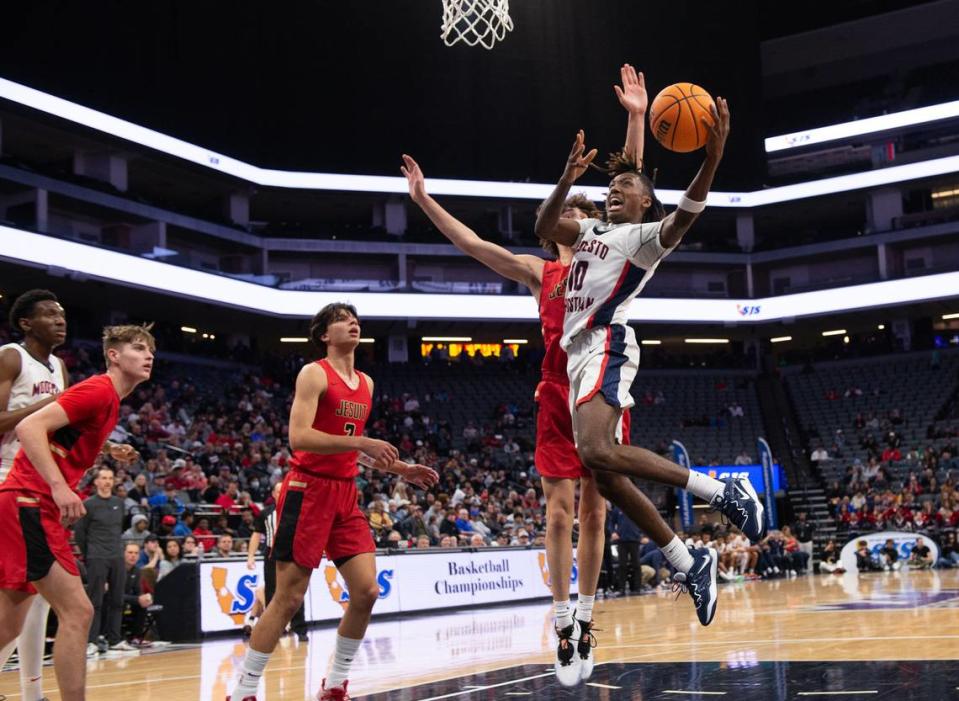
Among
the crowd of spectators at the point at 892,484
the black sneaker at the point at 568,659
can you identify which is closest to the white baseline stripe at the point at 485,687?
the black sneaker at the point at 568,659

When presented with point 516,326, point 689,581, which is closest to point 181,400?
point 516,326

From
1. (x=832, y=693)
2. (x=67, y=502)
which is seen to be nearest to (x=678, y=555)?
(x=832, y=693)

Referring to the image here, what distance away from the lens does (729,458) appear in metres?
35.7

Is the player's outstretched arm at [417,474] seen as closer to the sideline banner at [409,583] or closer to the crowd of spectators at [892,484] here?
the sideline banner at [409,583]

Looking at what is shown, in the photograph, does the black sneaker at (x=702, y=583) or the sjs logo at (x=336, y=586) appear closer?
the black sneaker at (x=702, y=583)

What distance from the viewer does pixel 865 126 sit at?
42312 millimetres

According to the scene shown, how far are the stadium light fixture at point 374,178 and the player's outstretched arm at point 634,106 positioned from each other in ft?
86.6

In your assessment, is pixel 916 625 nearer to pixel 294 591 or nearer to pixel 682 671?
pixel 682 671

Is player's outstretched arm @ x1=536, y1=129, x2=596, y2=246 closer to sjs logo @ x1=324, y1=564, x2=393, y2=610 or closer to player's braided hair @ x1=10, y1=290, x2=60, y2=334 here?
player's braided hair @ x1=10, y1=290, x2=60, y2=334

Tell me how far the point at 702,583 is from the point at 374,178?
3457 centimetres

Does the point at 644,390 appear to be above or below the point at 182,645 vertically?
above

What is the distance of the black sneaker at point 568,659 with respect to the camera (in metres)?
6.02

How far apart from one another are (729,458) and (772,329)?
10.3 m

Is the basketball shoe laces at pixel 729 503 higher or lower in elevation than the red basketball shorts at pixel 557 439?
lower
